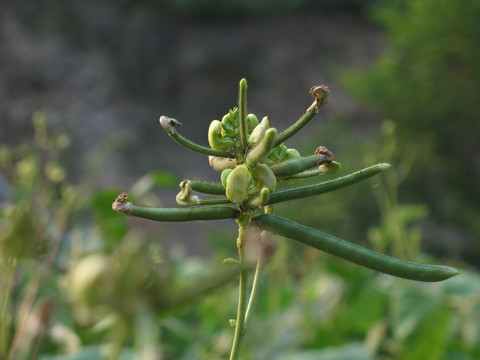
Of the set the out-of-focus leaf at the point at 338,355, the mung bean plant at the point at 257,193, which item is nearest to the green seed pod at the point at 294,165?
the mung bean plant at the point at 257,193

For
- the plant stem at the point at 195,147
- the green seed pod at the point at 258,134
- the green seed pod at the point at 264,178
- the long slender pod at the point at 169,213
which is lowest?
the long slender pod at the point at 169,213

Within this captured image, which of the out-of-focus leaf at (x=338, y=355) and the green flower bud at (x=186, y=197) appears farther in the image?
the out-of-focus leaf at (x=338, y=355)

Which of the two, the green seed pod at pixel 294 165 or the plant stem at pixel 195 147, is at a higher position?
the plant stem at pixel 195 147

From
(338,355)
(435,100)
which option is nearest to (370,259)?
(338,355)

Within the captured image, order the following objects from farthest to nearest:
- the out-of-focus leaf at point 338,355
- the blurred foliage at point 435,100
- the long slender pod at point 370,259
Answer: the blurred foliage at point 435,100 → the out-of-focus leaf at point 338,355 → the long slender pod at point 370,259

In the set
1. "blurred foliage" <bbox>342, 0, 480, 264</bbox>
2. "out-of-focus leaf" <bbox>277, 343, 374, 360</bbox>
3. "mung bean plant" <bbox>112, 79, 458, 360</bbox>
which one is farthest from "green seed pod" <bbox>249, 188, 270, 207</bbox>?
"blurred foliage" <bbox>342, 0, 480, 264</bbox>

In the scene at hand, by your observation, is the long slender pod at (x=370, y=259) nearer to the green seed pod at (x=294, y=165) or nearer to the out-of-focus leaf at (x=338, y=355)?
the green seed pod at (x=294, y=165)

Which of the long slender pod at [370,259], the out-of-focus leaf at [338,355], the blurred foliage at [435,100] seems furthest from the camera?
the blurred foliage at [435,100]
